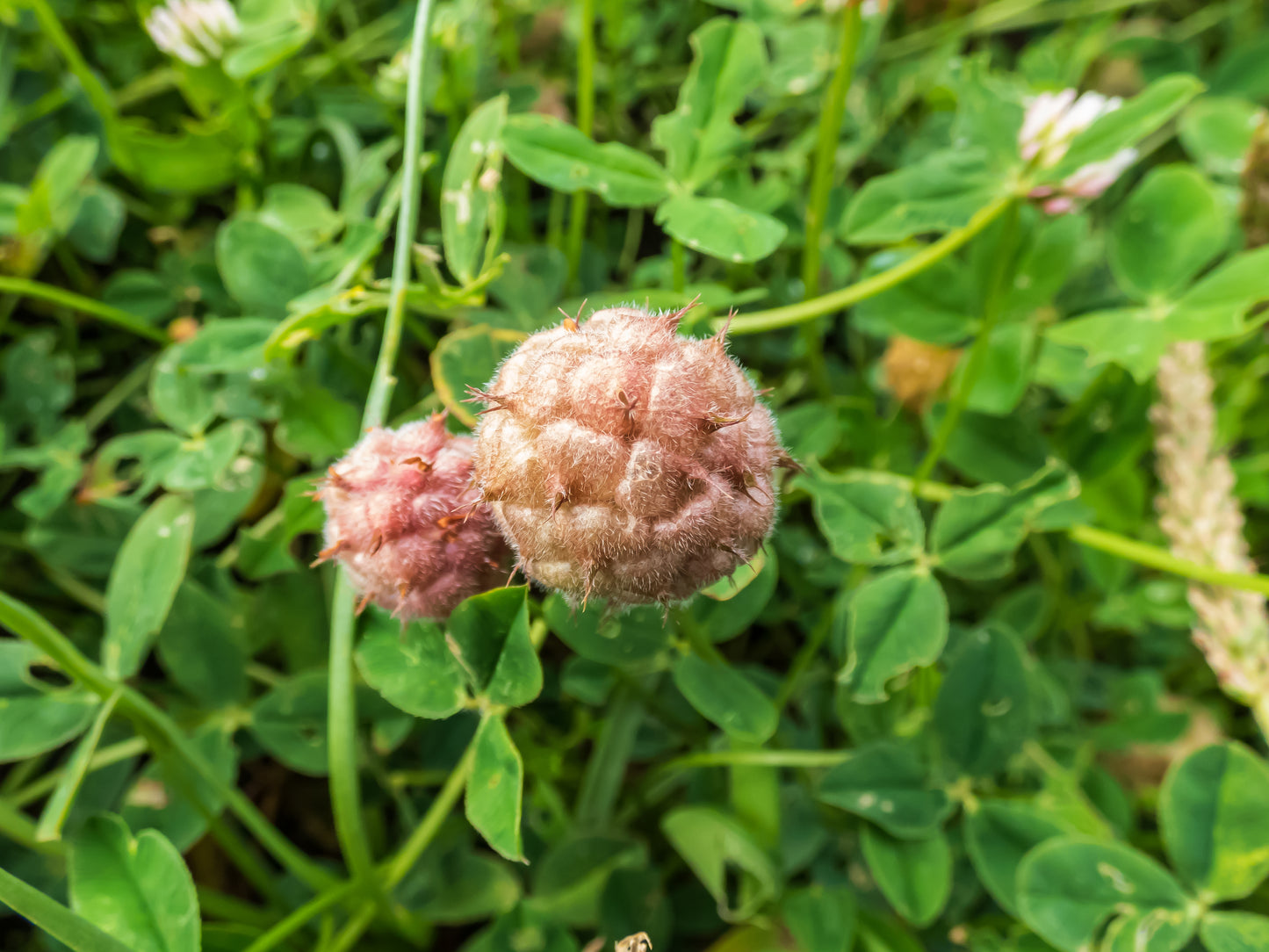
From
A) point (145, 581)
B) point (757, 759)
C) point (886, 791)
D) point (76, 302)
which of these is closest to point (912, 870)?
point (886, 791)

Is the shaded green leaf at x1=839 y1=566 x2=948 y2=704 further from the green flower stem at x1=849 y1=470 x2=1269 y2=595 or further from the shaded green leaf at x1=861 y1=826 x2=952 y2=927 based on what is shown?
the shaded green leaf at x1=861 y1=826 x2=952 y2=927

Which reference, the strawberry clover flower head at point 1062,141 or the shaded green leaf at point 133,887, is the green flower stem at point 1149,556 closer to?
the strawberry clover flower head at point 1062,141

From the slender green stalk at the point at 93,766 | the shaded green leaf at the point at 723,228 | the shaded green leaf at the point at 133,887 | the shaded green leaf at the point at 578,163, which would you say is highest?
the shaded green leaf at the point at 578,163

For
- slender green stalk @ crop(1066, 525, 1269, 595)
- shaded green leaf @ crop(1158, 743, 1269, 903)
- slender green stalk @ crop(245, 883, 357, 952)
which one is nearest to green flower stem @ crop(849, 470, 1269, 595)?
slender green stalk @ crop(1066, 525, 1269, 595)

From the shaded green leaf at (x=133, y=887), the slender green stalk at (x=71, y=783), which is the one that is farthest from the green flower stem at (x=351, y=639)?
the slender green stalk at (x=71, y=783)

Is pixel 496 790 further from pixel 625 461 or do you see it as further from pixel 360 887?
pixel 625 461

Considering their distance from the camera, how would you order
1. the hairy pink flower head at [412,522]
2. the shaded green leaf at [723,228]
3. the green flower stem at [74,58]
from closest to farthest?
the hairy pink flower head at [412,522] → the shaded green leaf at [723,228] → the green flower stem at [74,58]

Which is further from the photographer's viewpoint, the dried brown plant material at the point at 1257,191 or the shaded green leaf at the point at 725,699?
the dried brown plant material at the point at 1257,191
